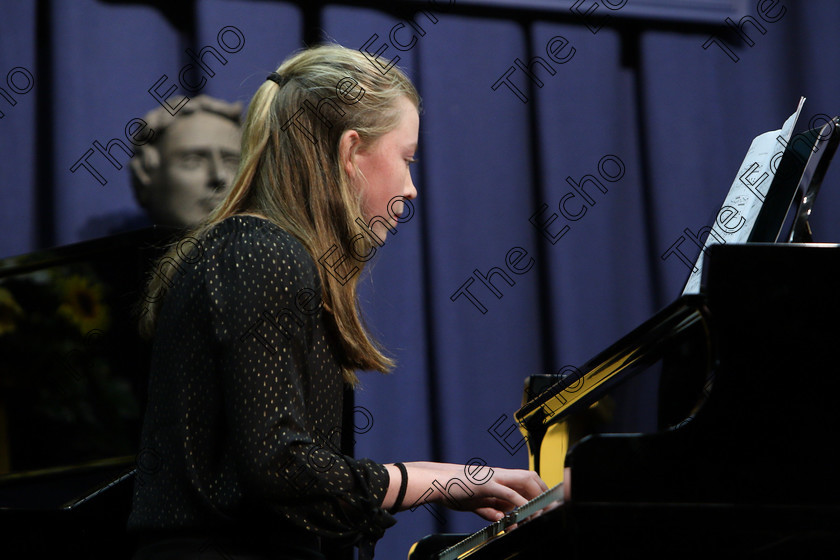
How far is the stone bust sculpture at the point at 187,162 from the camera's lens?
214 cm

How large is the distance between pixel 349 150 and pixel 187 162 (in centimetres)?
108

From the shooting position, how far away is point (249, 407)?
96cm

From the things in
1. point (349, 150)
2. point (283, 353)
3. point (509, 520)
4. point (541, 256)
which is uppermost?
point (349, 150)

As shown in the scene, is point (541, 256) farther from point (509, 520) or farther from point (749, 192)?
point (509, 520)

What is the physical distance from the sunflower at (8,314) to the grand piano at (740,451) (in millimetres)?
1244

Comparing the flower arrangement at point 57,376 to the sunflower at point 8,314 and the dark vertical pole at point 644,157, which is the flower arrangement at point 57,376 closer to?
the sunflower at point 8,314

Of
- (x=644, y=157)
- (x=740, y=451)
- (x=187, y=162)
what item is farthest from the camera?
(x=644, y=157)

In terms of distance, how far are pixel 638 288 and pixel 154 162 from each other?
1.40 metres

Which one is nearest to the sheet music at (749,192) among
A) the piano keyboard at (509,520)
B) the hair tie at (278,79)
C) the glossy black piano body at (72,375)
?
the piano keyboard at (509,520)

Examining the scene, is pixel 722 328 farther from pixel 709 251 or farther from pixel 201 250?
pixel 201 250

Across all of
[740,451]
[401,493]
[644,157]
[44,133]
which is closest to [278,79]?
[401,493]

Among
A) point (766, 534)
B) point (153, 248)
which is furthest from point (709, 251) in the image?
point (153, 248)

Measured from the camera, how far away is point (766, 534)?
92 centimetres

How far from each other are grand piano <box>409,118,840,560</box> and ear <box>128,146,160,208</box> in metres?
1.53
